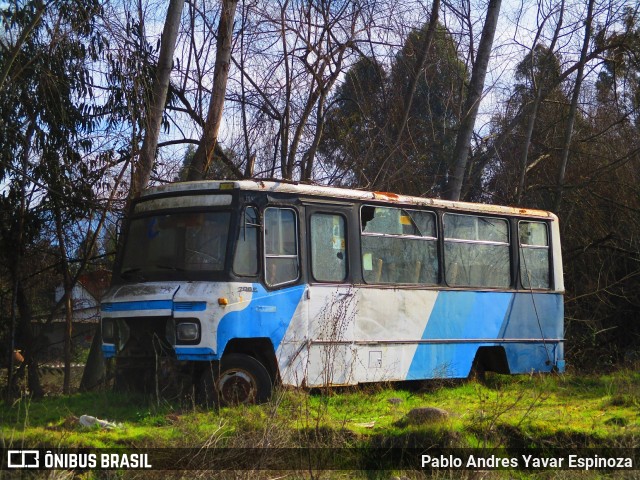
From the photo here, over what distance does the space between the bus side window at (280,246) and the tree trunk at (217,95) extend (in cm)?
376

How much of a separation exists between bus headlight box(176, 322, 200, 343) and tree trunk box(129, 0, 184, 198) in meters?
3.76

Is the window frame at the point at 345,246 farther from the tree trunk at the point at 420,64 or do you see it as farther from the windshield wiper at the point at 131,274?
the tree trunk at the point at 420,64

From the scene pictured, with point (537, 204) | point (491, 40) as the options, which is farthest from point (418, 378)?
point (537, 204)

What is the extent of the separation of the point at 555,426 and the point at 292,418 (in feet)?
8.58

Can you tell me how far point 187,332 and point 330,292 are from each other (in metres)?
2.18

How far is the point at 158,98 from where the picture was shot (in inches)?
495

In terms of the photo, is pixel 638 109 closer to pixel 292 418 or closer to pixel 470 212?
pixel 470 212

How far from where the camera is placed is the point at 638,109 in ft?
61.5

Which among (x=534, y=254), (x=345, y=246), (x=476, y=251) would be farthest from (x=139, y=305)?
(x=534, y=254)

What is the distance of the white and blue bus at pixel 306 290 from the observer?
30.8ft

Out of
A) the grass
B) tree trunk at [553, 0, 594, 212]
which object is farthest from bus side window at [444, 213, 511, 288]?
tree trunk at [553, 0, 594, 212]

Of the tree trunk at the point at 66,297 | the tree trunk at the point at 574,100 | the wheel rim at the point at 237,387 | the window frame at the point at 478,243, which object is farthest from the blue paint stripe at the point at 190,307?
the tree trunk at the point at 574,100

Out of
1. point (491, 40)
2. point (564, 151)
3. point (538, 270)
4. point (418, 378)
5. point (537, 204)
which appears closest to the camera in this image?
point (418, 378)

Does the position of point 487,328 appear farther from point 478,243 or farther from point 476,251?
point 478,243
